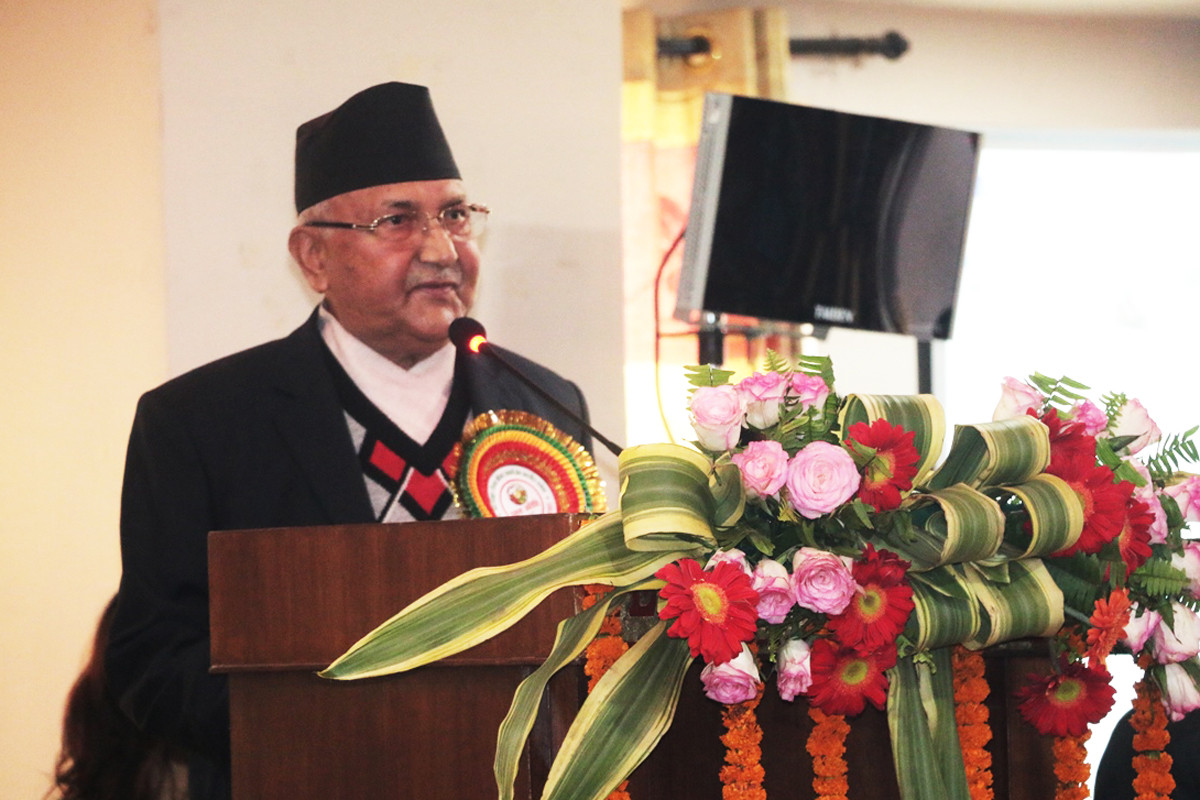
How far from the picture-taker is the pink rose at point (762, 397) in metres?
0.89

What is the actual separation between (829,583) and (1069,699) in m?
0.23

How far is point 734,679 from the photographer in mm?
852

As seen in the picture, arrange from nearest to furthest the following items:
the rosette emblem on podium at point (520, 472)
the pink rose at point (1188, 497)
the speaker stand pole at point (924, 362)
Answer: the pink rose at point (1188, 497)
the rosette emblem on podium at point (520, 472)
the speaker stand pole at point (924, 362)

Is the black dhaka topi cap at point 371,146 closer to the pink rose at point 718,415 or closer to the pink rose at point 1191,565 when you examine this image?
the pink rose at point 718,415

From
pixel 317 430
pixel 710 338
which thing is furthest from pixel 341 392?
pixel 710 338

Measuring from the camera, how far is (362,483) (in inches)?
75.3

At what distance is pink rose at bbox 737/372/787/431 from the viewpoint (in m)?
0.89

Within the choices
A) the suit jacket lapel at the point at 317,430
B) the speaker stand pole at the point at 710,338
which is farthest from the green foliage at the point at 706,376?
the speaker stand pole at the point at 710,338

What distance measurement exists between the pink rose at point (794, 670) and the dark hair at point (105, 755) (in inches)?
57.7

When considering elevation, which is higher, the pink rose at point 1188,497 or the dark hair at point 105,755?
the pink rose at point 1188,497

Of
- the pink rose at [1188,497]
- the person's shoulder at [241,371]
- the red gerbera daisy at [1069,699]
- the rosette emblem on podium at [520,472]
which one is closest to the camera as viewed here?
the red gerbera daisy at [1069,699]

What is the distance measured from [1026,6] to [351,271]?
2793 millimetres

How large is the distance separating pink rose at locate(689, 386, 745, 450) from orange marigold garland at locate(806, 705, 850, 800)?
0.20 metres

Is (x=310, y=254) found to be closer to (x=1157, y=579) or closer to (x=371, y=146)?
(x=371, y=146)
